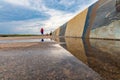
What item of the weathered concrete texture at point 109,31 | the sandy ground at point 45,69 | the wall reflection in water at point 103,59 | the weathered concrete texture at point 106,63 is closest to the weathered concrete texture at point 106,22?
the weathered concrete texture at point 109,31

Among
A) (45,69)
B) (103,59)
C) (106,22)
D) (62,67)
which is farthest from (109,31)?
(45,69)

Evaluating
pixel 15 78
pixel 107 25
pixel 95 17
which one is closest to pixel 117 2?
pixel 107 25

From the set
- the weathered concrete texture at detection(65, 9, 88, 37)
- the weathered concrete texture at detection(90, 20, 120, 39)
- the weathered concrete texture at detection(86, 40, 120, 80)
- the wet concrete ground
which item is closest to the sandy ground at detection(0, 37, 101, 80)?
the wet concrete ground

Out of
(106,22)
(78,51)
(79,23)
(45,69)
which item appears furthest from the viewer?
(79,23)

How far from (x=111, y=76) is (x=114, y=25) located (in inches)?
177

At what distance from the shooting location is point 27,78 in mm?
1531

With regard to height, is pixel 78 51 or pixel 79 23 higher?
pixel 79 23

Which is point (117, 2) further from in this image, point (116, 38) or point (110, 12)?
point (116, 38)

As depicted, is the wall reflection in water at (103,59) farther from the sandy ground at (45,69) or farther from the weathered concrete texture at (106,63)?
the sandy ground at (45,69)

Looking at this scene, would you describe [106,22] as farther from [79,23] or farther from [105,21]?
[79,23]

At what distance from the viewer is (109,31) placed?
5.97m

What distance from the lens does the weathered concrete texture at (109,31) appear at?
545cm

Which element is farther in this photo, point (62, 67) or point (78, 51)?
point (78, 51)

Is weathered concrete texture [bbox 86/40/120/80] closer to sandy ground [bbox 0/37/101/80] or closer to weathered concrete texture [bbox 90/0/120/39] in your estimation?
sandy ground [bbox 0/37/101/80]
